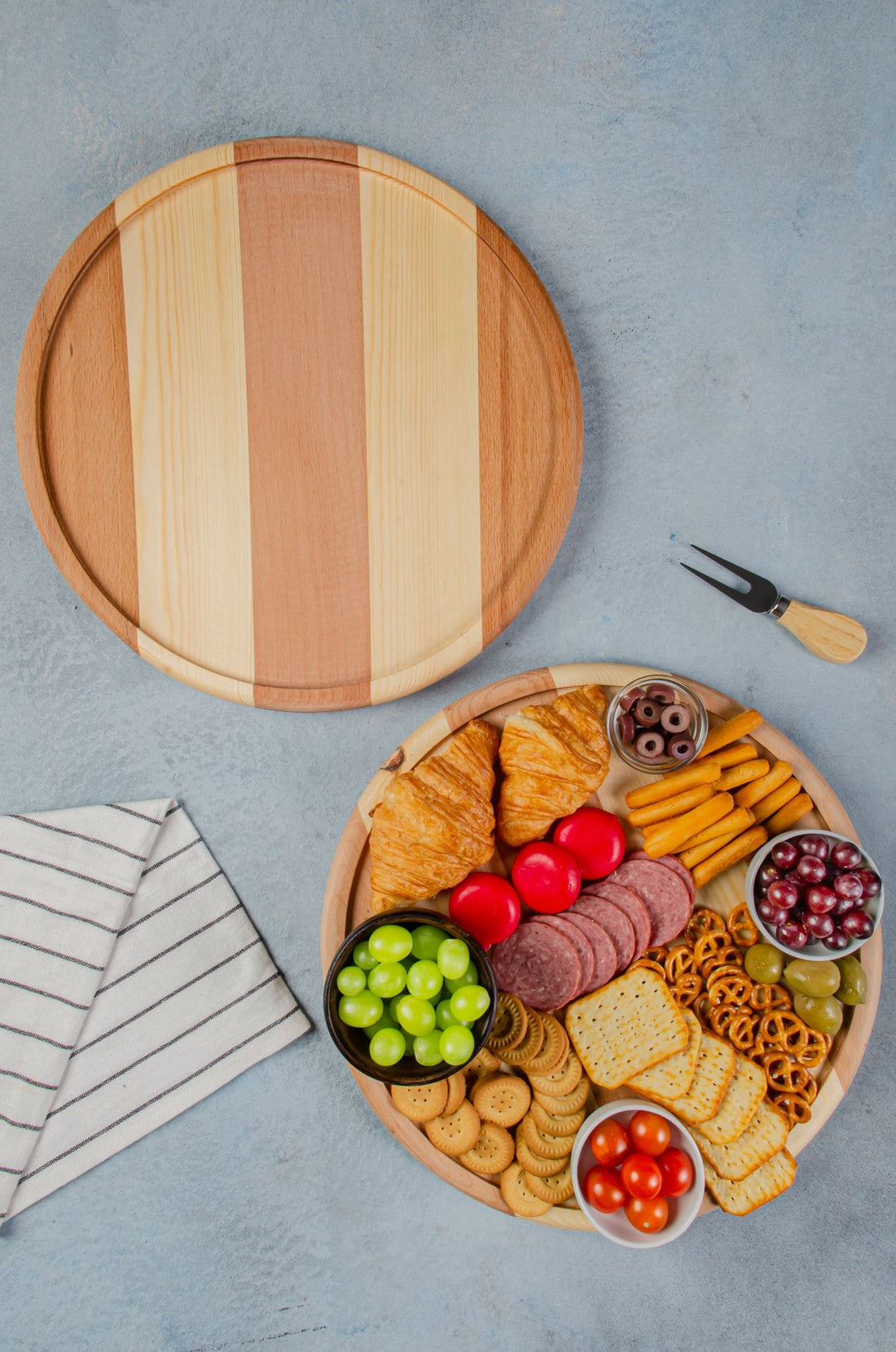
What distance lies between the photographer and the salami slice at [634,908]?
5.39 feet

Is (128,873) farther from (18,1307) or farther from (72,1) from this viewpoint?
(72,1)

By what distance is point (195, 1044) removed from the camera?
1.83 m

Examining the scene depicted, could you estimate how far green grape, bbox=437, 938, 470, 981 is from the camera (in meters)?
1.46

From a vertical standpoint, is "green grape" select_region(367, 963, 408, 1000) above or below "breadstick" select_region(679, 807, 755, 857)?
below

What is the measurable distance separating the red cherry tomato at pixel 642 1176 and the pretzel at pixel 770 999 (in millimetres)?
362

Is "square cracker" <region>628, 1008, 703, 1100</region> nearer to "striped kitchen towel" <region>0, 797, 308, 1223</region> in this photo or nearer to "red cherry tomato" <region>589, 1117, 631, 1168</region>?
"red cherry tomato" <region>589, 1117, 631, 1168</region>

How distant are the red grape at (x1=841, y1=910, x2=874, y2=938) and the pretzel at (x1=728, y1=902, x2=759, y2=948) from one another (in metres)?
0.17

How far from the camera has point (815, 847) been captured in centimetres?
159

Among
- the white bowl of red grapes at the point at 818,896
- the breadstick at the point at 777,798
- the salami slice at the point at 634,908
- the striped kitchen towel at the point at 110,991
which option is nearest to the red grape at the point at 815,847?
the white bowl of red grapes at the point at 818,896

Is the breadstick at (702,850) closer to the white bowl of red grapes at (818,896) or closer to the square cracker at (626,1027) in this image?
the white bowl of red grapes at (818,896)

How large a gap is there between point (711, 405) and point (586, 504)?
0.34m

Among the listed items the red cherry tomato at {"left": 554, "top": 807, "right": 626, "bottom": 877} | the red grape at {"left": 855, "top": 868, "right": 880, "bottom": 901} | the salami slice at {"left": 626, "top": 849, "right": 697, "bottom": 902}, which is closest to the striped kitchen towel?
the red cherry tomato at {"left": 554, "top": 807, "right": 626, "bottom": 877}

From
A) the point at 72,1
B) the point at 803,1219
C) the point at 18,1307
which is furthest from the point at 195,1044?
the point at 72,1

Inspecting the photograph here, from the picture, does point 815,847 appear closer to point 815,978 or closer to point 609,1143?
point 815,978
